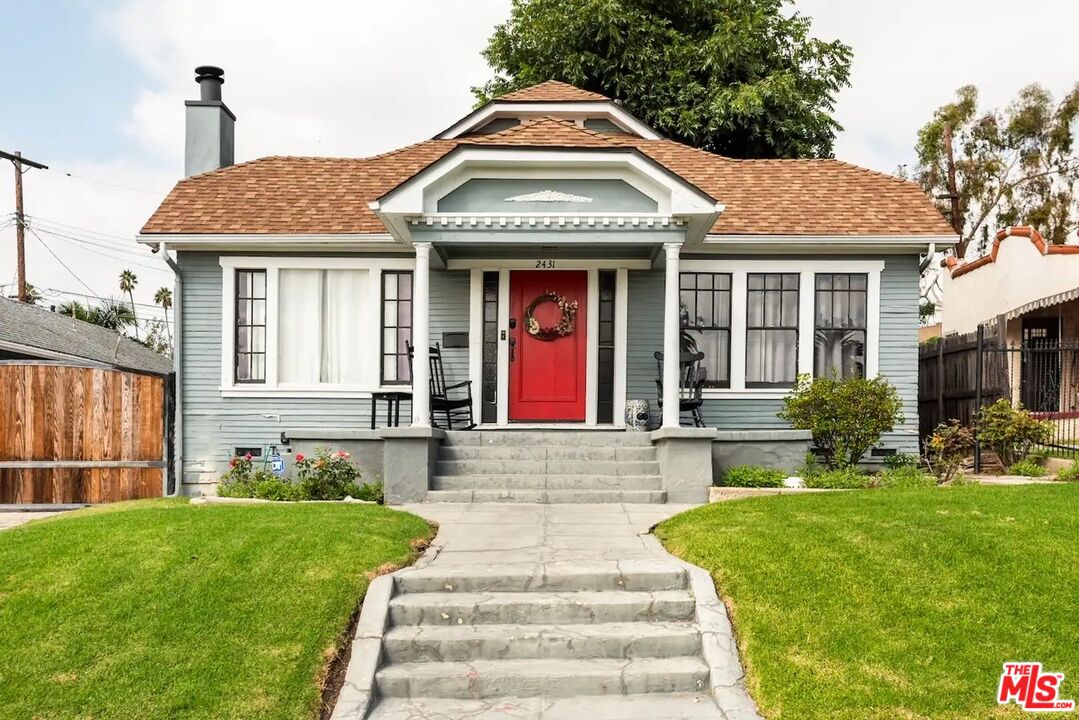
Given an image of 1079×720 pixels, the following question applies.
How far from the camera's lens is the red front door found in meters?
11.6

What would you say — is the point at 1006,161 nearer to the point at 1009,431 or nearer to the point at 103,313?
the point at 1009,431

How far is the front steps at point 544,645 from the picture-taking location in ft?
15.6

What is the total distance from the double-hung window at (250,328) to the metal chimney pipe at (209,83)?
130 inches

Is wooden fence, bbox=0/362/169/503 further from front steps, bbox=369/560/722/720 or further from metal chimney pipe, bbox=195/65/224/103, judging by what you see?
front steps, bbox=369/560/722/720

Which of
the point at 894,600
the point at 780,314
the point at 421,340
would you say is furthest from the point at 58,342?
the point at 894,600

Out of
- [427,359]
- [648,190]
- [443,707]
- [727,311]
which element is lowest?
[443,707]

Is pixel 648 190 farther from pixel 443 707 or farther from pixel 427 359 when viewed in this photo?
pixel 443 707

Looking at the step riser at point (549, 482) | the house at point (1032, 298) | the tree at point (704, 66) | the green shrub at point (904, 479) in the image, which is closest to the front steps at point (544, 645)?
the step riser at point (549, 482)

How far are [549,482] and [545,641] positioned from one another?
4.32 meters

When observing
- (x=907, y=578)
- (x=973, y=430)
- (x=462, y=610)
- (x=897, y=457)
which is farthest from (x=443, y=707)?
(x=973, y=430)

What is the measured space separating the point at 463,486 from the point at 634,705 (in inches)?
199

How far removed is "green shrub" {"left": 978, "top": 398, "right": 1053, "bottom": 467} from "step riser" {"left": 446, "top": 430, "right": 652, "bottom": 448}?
15.0ft

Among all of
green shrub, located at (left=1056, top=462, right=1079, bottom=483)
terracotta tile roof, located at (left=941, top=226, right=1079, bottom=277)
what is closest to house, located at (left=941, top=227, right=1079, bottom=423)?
terracotta tile roof, located at (left=941, top=226, right=1079, bottom=277)

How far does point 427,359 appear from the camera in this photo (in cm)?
1006
